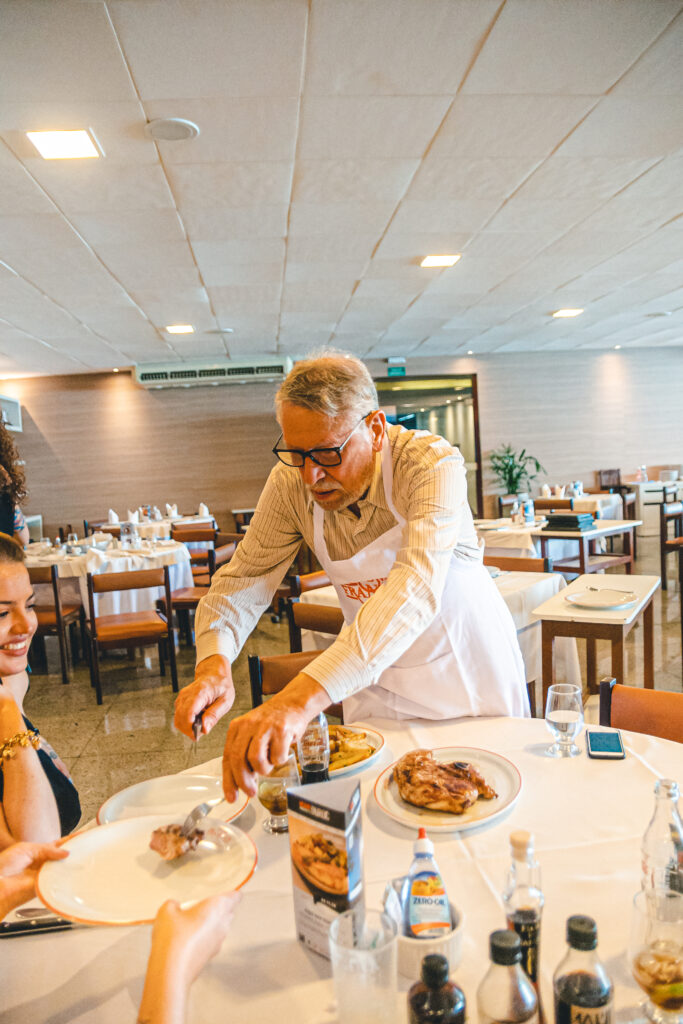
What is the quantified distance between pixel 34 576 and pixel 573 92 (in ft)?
14.2

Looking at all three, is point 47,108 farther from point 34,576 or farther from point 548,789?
point 548,789

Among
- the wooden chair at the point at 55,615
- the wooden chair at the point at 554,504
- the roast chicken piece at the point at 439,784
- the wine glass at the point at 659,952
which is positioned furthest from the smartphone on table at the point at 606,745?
the wooden chair at the point at 554,504

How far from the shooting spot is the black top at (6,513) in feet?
8.14

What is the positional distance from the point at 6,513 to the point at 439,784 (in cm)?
211

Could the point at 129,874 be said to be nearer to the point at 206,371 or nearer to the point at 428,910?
the point at 428,910

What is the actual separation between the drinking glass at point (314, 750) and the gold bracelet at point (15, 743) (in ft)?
1.82

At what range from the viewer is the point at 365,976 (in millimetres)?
659

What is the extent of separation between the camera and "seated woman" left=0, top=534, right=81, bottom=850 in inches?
47.9

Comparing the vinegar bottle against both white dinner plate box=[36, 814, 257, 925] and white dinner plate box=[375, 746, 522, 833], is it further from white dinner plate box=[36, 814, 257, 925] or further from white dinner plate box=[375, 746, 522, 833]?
white dinner plate box=[375, 746, 522, 833]

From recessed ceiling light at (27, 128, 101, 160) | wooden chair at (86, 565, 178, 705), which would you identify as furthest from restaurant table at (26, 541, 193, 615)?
recessed ceiling light at (27, 128, 101, 160)

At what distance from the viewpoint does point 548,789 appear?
1179mm

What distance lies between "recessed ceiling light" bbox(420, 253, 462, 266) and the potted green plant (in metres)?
5.76

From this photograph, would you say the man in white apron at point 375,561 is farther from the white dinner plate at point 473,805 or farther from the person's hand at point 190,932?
the person's hand at point 190,932

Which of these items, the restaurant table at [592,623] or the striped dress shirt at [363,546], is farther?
the restaurant table at [592,623]
